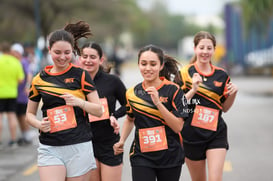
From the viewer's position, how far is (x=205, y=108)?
5.44 metres

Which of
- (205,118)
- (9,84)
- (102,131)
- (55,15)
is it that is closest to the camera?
(102,131)

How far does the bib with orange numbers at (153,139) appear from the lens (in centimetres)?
445

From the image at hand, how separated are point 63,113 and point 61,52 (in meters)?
0.49

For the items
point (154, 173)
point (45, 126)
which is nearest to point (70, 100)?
point (45, 126)

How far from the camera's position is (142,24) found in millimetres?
92312

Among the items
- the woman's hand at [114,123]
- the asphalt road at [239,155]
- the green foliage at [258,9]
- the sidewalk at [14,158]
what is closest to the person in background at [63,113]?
the woman's hand at [114,123]

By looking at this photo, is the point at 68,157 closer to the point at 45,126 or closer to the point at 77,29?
the point at 45,126

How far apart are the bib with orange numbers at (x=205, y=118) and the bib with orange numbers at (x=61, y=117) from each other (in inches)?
64.0

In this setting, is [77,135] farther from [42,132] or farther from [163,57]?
[163,57]

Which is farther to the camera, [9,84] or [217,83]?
[9,84]

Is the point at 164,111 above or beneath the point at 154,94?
beneath

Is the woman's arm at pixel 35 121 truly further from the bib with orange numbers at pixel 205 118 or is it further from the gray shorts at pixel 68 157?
the bib with orange numbers at pixel 205 118

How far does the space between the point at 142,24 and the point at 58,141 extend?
292 ft

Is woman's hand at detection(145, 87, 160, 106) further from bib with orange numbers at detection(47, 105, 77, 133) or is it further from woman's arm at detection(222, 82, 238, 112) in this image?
woman's arm at detection(222, 82, 238, 112)
